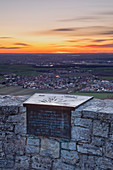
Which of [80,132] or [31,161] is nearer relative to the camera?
[80,132]

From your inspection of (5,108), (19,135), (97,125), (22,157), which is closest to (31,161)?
(22,157)

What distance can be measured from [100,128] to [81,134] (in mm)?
363

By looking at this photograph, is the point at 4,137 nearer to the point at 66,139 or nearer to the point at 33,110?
the point at 33,110

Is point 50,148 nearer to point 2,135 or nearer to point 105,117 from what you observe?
point 2,135

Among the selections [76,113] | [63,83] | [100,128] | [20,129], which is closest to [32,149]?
[20,129]

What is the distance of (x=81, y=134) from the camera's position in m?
3.90

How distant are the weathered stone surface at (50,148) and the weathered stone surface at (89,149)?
1.38 ft

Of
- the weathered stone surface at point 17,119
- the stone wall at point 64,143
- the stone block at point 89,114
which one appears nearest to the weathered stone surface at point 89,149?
the stone wall at point 64,143

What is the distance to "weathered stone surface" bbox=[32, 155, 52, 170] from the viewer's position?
13.6ft

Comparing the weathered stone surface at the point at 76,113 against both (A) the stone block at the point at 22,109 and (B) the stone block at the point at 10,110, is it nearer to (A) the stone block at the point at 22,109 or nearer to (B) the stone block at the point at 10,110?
(A) the stone block at the point at 22,109

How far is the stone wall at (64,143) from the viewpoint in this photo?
3777 millimetres

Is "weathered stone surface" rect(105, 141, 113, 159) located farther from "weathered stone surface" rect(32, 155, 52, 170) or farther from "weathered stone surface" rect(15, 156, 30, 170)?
"weathered stone surface" rect(15, 156, 30, 170)

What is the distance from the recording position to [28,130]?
4180 millimetres

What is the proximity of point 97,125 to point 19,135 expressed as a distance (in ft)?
4.99
